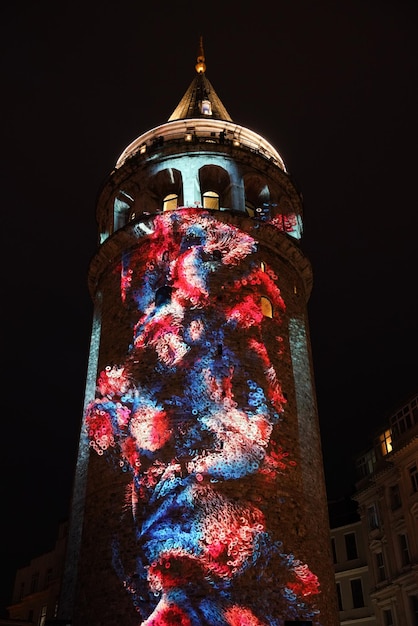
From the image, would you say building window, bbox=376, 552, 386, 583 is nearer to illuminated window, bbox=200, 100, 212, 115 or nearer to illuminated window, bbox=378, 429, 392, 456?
illuminated window, bbox=378, 429, 392, 456

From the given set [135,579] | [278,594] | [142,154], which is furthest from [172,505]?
[142,154]

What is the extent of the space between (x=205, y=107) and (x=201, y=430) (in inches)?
534

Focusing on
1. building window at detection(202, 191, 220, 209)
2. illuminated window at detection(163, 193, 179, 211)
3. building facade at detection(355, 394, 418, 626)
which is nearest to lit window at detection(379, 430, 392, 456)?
building facade at detection(355, 394, 418, 626)

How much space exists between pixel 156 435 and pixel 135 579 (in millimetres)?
3204

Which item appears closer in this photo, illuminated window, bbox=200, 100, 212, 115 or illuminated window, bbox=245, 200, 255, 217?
illuminated window, bbox=245, 200, 255, 217

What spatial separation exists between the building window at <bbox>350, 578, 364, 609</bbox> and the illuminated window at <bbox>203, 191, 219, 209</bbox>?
617 inches

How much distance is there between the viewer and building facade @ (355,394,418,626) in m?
21.5

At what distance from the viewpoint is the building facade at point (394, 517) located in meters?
21.5

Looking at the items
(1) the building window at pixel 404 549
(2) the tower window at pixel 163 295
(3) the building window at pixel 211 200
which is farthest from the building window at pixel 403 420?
(2) the tower window at pixel 163 295

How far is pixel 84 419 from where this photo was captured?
18188mm

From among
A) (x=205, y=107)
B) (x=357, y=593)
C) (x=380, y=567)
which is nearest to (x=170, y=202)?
(x=205, y=107)

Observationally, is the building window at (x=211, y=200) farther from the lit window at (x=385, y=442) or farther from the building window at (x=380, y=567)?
the building window at (x=380, y=567)

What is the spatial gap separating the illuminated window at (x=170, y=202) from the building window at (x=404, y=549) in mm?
13345

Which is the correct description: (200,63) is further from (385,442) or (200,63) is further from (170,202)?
(385,442)
